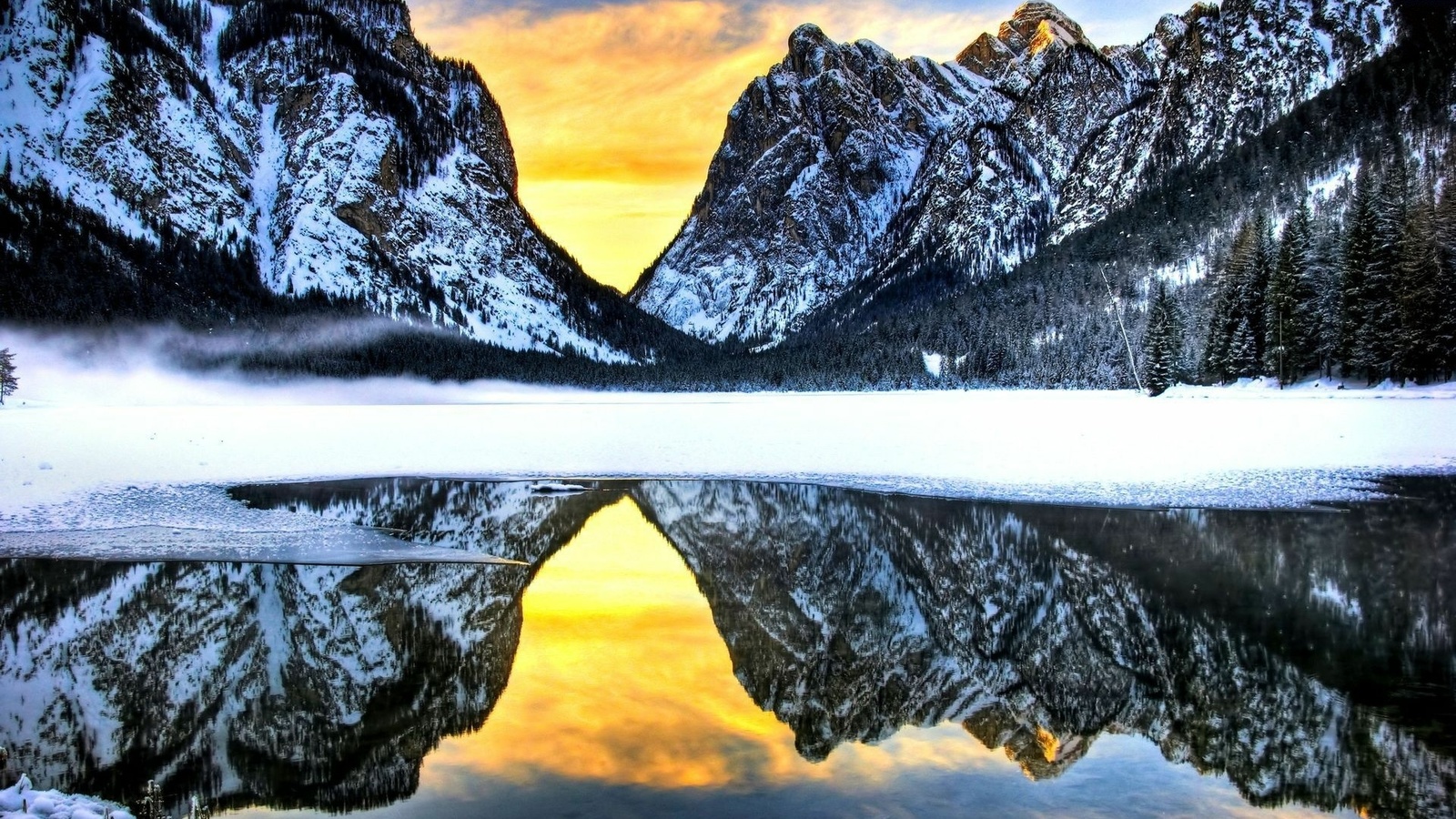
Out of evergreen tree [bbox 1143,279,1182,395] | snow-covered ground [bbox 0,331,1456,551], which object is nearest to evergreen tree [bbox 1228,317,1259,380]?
snow-covered ground [bbox 0,331,1456,551]

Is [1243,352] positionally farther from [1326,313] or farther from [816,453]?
[816,453]

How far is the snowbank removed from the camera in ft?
18.8

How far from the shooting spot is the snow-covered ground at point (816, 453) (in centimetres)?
2142

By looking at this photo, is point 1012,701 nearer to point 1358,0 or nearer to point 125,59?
point 1358,0

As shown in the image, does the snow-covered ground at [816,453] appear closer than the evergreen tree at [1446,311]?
Yes

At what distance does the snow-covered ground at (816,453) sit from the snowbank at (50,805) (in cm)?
1209

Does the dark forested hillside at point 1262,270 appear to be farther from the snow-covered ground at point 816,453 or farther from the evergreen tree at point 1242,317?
the snow-covered ground at point 816,453

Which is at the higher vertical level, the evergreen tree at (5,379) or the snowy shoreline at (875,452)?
the evergreen tree at (5,379)

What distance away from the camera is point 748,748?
7918 millimetres

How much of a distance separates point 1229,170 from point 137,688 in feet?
599

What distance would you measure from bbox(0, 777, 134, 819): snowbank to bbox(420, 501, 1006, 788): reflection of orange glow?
2165mm

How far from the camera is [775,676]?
32.1ft

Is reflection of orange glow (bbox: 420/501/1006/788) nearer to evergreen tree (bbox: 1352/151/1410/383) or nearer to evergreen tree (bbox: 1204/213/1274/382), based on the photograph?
evergreen tree (bbox: 1352/151/1410/383)

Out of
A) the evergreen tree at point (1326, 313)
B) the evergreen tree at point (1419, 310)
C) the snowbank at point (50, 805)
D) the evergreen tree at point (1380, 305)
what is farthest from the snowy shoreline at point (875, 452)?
the snowbank at point (50, 805)
